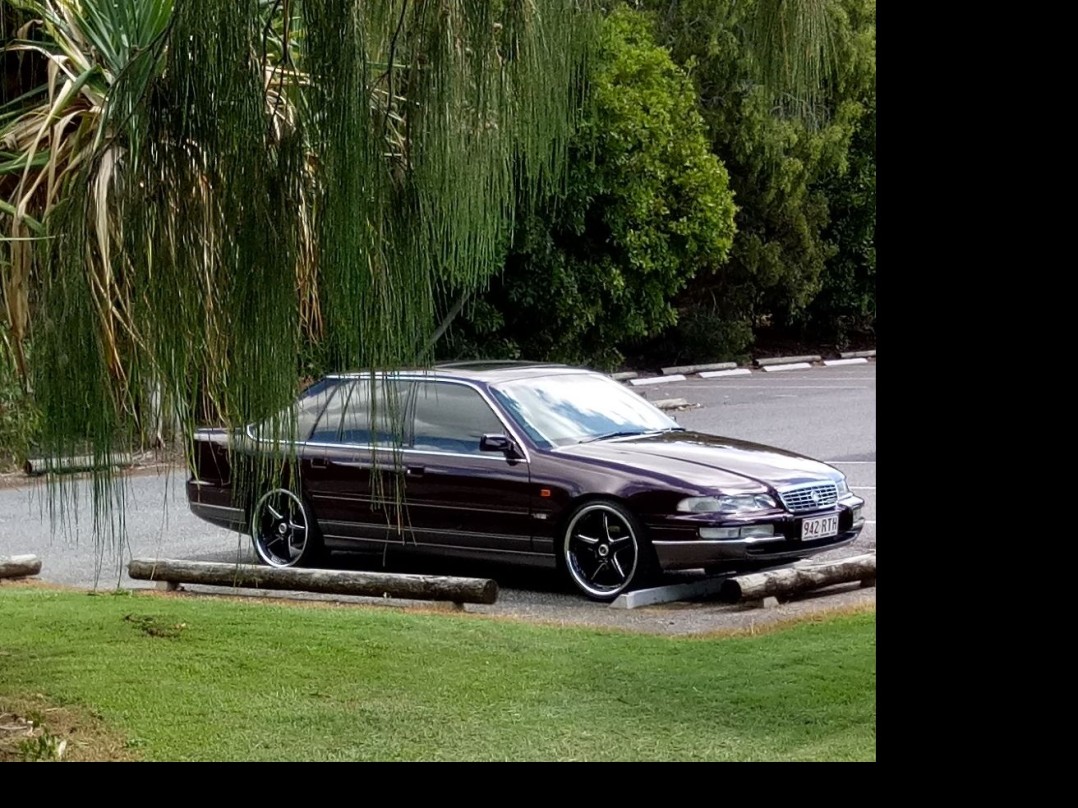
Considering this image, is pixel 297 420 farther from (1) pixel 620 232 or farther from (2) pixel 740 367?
(2) pixel 740 367

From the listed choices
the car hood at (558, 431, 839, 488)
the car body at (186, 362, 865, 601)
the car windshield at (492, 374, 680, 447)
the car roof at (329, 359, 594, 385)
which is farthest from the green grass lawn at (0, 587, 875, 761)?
the car roof at (329, 359, 594, 385)

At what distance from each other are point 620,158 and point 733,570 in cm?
153

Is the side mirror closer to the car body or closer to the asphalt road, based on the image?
the car body

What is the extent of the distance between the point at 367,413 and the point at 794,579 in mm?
3383

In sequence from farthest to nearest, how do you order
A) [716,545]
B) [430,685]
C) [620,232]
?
[620,232], [716,545], [430,685]

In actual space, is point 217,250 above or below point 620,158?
below

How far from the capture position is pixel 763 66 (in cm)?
179

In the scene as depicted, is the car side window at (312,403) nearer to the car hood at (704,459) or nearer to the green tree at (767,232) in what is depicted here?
the car hood at (704,459)

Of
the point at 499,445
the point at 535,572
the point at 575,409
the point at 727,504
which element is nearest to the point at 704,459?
the point at 727,504

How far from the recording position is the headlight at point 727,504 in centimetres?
445

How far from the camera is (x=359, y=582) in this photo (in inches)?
185

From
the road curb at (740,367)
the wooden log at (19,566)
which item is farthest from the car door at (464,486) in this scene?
the road curb at (740,367)
